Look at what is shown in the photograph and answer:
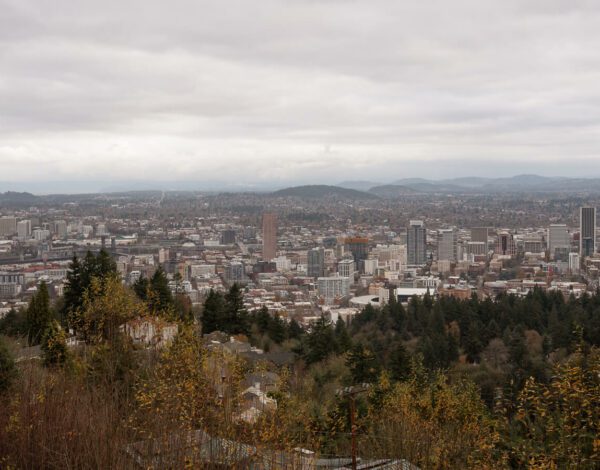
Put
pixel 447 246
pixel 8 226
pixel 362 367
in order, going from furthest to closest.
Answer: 1. pixel 447 246
2. pixel 8 226
3. pixel 362 367

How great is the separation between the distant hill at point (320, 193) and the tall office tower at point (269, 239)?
4263 centimetres

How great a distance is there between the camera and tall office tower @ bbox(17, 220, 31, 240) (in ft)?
202

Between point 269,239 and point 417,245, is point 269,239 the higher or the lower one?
the higher one

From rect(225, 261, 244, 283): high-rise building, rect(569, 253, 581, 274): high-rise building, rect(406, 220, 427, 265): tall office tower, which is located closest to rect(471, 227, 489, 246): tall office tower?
rect(406, 220, 427, 265): tall office tower

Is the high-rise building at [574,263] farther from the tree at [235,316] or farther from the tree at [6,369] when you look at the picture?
the tree at [6,369]

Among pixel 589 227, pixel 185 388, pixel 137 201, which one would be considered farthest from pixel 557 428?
pixel 137 201

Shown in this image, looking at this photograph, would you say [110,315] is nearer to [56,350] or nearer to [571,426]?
[56,350]

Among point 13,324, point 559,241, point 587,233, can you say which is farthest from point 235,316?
point 587,233

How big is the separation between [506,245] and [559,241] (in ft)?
15.6

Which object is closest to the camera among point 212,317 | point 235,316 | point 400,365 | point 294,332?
point 400,365

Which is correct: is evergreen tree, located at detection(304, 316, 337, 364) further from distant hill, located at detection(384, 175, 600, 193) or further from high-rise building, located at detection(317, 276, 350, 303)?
distant hill, located at detection(384, 175, 600, 193)

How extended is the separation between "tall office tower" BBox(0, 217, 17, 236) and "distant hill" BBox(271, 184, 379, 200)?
177ft

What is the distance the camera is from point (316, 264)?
5709cm

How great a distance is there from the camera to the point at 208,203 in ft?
340
